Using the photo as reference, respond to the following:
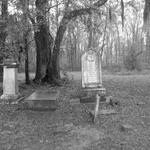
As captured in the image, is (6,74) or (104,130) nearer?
(104,130)

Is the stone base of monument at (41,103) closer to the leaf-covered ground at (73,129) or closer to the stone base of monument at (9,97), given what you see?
the leaf-covered ground at (73,129)

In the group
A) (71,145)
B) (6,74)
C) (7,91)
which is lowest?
(71,145)

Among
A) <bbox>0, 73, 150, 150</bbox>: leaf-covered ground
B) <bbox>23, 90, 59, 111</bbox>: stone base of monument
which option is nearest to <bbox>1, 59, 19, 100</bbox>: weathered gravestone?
<bbox>0, 73, 150, 150</bbox>: leaf-covered ground

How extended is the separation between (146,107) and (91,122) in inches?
99.9

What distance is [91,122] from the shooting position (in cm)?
605

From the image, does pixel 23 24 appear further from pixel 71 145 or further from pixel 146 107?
pixel 71 145

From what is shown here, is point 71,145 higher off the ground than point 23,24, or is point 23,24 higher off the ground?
point 23,24

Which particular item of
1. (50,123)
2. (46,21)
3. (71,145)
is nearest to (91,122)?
(50,123)

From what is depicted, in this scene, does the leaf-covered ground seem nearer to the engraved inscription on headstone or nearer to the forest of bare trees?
the engraved inscription on headstone

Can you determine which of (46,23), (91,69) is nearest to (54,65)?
(46,23)

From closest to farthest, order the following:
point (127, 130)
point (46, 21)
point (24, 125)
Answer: point (127, 130), point (24, 125), point (46, 21)

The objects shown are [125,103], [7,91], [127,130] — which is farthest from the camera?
[7,91]

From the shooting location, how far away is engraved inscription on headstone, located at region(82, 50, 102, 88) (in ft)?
29.5

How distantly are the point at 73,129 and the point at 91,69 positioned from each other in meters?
3.94
